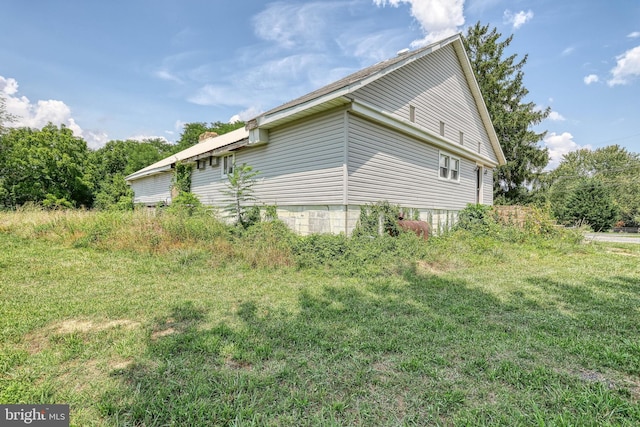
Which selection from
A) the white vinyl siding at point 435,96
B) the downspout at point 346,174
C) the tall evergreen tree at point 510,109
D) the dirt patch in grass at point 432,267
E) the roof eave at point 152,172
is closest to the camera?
the dirt patch in grass at point 432,267

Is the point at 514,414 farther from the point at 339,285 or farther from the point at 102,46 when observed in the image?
the point at 102,46

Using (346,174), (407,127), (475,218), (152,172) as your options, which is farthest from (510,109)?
(152,172)

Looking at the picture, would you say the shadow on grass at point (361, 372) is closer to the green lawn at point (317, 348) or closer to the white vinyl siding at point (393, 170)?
the green lawn at point (317, 348)

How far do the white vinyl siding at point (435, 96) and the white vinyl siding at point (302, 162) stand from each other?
4.89ft

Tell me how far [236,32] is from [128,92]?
6129 mm

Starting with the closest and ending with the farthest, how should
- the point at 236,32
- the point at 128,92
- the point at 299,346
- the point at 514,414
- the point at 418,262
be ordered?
the point at 514,414 → the point at 299,346 → the point at 418,262 → the point at 236,32 → the point at 128,92

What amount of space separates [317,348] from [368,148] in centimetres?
673

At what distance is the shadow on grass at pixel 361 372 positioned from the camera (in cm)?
186

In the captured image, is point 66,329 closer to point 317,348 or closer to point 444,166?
point 317,348

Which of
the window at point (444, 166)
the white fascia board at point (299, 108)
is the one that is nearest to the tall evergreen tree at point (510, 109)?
the window at point (444, 166)

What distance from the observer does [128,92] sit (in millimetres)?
12750

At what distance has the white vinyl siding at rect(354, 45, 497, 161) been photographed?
8928mm

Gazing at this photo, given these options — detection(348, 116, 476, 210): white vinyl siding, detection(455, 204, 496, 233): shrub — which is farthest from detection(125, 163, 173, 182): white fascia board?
detection(455, 204, 496, 233): shrub

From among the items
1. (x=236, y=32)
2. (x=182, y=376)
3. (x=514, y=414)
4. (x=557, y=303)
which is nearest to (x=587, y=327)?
(x=557, y=303)
